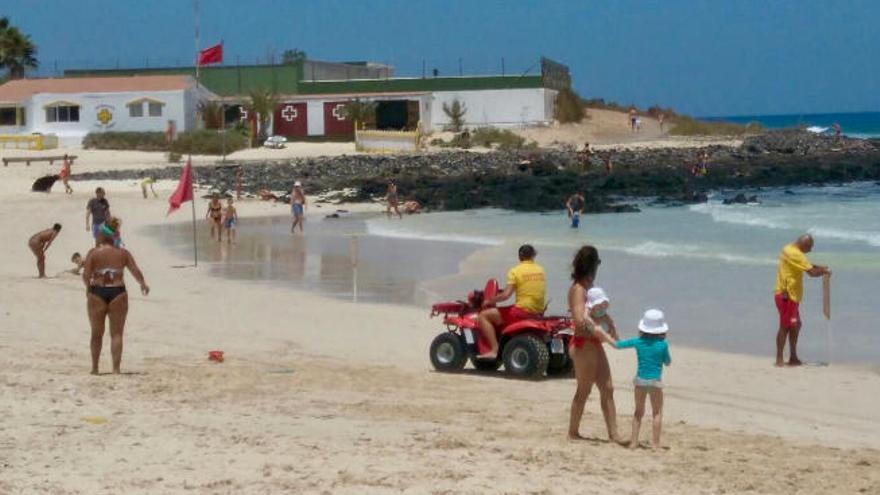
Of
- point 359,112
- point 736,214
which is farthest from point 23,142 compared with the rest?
point 736,214

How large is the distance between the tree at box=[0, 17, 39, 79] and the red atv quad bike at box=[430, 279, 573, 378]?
71.6 meters

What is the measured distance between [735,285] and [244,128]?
4943 centimetres

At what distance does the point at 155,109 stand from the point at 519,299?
56.3m

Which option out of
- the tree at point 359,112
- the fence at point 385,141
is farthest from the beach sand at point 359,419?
the tree at point 359,112

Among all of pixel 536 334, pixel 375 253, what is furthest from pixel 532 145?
pixel 536 334

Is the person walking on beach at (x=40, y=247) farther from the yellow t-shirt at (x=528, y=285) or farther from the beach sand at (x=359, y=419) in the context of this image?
the yellow t-shirt at (x=528, y=285)

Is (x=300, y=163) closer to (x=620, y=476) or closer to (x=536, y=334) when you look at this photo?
(x=536, y=334)

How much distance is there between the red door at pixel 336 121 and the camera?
69.9m

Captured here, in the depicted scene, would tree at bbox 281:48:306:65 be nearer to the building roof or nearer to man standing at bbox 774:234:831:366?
the building roof

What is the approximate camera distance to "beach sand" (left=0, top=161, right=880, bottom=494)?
25.7ft

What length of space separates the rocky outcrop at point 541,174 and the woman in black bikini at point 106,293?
97.5 ft

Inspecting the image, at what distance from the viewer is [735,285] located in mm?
20766

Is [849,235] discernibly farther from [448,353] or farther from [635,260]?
[448,353]

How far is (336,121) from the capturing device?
7038cm
